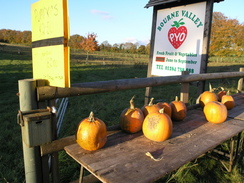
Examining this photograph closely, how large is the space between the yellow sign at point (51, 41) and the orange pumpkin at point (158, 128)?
71 cm

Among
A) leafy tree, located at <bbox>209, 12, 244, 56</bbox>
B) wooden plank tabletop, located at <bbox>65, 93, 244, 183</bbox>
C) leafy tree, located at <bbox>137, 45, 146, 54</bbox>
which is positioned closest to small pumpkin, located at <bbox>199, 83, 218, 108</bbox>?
wooden plank tabletop, located at <bbox>65, 93, 244, 183</bbox>

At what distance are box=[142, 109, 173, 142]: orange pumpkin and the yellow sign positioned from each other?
28.1 inches

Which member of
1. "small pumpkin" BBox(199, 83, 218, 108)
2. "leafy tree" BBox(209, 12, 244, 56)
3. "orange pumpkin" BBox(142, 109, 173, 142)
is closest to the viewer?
"orange pumpkin" BBox(142, 109, 173, 142)

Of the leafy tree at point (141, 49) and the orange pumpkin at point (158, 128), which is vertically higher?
the leafy tree at point (141, 49)

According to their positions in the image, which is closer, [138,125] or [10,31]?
[138,125]

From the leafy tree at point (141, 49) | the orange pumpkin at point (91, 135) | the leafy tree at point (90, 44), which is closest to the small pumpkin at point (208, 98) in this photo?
the orange pumpkin at point (91, 135)

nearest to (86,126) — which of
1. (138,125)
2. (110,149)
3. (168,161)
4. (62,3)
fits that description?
(110,149)

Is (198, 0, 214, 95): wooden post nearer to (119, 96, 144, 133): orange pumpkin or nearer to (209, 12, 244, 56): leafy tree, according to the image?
(119, 96, 144, 133): orange pumpkin

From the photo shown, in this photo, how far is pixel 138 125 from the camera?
1.71m

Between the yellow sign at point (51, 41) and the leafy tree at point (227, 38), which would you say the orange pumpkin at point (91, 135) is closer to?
the yellow sign at point (51, 41)

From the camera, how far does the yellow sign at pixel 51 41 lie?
4.10ft

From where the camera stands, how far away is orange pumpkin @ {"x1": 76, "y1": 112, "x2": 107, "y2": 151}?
136cm

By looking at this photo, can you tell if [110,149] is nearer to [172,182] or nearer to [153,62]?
[172,182]

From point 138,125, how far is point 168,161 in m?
0.48
